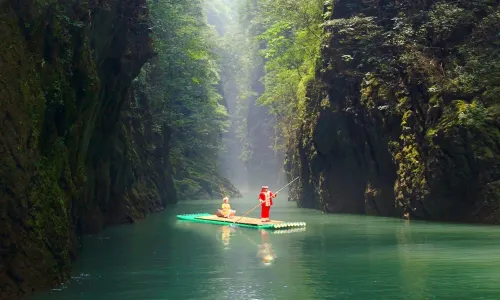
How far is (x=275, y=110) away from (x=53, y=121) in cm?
4205

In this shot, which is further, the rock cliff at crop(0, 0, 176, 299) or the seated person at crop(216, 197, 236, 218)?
the seated person at crop(216, 197, 236, 218)

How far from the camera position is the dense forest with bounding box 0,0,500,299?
12.7 meters

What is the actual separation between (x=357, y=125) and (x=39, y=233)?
82.1 ft

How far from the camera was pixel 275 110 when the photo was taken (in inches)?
2227

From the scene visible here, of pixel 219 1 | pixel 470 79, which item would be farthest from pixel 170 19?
pixel 219 1

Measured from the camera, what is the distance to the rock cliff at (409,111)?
Result: 26.3 m

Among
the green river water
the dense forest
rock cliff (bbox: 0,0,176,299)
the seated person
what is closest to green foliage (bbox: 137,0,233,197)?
the dense forest

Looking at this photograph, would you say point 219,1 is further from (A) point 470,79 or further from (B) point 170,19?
(A) point 470,79

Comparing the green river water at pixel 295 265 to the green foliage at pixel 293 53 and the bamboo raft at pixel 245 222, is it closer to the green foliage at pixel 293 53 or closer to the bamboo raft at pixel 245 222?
the bamboo raft at pixel 245 222

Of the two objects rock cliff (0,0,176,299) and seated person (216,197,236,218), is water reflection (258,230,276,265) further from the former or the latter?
seated person (216,197,236,218)

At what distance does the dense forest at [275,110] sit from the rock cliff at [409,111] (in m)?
0.07

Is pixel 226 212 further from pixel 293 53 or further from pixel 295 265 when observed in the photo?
pixel 293 53

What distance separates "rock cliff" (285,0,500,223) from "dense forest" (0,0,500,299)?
71mm

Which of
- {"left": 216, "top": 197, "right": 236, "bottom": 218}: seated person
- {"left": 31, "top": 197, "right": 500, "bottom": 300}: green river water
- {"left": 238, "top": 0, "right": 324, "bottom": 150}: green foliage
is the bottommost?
{"left": 31, "top": 197, "right": 500, "bottom": 300}: green river water
